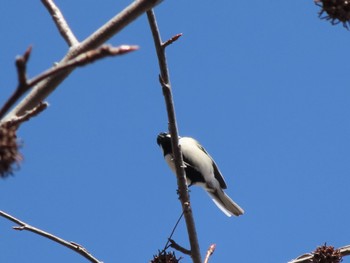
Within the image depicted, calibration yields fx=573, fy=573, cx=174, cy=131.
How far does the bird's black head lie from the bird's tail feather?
701mm

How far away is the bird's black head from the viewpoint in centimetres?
681

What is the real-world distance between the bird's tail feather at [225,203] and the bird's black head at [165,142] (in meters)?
0.70

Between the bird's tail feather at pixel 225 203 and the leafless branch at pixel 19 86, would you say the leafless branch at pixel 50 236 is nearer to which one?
the leafless branch at pixel 19 86

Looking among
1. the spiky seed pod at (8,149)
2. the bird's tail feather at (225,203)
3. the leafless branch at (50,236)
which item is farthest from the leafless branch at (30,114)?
the bird's tail feather at (225,203)

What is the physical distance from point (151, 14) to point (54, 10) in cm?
77

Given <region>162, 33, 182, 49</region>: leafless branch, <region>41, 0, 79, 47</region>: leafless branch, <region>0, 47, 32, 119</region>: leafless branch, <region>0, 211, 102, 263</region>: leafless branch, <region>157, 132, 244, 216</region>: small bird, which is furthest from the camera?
<region>157, 132, 244, 216</region>: small bird

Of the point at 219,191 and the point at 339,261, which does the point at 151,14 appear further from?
the point at 219,191

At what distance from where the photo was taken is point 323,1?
89.0 inches

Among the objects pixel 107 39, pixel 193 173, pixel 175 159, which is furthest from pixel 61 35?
pixel 193 173

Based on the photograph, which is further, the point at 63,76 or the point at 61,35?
the point at 61,35

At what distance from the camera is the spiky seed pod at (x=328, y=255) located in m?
3.15

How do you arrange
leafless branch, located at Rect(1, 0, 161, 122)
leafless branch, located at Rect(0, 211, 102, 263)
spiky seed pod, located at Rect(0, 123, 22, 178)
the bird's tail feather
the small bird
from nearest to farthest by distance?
1. spiky seed pod, located at Rect(0, 123, 22, 178)
2. leafless branch, located at Rect(1, 0, 161, 122)
3. leafless branch, located at Rect(0, 211, 102, 263)
4. the small bird
5. the bird's tail feather

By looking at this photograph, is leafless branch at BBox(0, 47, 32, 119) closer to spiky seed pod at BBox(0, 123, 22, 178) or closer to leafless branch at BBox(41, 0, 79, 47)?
spiky seed pod at BBox(0, 123, 22, 178)

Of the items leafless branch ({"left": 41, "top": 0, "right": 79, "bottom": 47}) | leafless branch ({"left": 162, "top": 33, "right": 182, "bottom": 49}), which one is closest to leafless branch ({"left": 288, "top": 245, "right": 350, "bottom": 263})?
leafless branch ({"left": 162, "top": 33, "right": 182, "bottom": 49})
